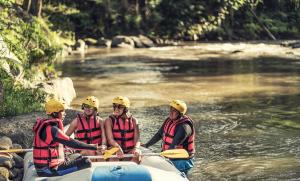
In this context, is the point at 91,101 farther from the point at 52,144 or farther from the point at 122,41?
the point at 122,41

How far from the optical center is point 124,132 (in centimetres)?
910

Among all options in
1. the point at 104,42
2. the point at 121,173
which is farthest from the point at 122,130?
the point at 104,42

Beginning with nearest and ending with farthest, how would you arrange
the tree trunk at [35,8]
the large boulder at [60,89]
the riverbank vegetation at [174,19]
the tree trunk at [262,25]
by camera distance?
the large boulder at [60,89]
the tree trunk at [35,8]
the riverbank vegetation at [174,19]
the tree trunk at [262,25]

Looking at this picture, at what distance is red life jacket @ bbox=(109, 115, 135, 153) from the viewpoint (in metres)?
9.06

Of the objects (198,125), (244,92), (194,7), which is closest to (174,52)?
(194,7)

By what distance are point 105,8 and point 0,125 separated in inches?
1298

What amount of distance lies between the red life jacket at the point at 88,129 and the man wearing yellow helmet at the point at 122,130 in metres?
0.16

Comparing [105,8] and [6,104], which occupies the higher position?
[105,8]

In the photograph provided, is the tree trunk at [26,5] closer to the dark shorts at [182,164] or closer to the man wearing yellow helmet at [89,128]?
the man wearing yellow helmet at [89,128]

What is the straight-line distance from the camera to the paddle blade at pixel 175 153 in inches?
337

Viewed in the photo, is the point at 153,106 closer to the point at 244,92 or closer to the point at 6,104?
the point at 244,92

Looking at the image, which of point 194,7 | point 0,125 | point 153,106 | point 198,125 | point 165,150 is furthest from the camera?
point 194,7

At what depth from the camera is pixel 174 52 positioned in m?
36.0

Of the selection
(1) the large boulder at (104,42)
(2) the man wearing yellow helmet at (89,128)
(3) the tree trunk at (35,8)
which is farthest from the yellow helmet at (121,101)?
(1) the large boulder at (104,42)
